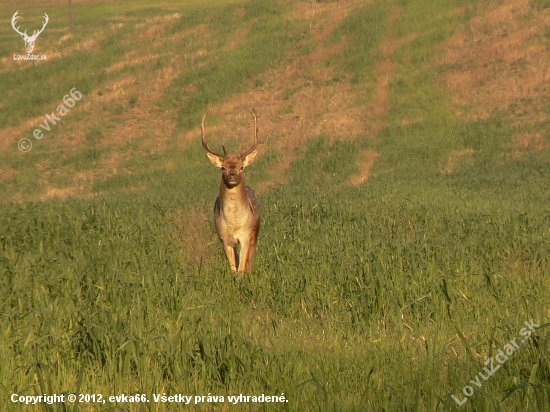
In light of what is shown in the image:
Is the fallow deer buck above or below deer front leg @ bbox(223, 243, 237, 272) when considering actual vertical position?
above

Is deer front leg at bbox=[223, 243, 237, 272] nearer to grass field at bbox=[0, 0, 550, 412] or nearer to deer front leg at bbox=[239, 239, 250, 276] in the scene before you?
deer front leg at bbox=[239, 239, 250, 276]

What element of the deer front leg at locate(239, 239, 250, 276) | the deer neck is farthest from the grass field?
the deer neck

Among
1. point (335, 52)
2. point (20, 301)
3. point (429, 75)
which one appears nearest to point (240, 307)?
point (20, 301)

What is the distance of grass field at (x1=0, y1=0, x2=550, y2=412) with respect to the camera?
5684mm

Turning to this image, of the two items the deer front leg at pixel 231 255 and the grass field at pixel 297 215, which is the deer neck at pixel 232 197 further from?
the grass field at pixel 297 215

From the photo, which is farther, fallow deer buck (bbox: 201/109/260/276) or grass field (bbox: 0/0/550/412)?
fallow deer buck (bbox: 201/109/260/276)

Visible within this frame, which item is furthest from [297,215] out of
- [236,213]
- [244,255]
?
[244,255]

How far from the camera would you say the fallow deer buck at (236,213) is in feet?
33.8

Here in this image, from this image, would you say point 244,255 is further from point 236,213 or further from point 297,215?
point 297,215

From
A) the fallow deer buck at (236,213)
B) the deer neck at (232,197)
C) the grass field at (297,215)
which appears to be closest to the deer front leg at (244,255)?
the fallow deer buck at (236,213)

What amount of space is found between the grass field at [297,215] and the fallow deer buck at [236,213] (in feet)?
1.37

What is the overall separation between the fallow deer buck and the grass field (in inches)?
16.5

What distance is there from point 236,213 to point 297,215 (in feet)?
16.9

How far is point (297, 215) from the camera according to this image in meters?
15.6
